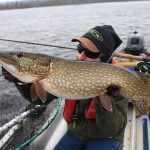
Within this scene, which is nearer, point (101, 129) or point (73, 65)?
point (73, 65)

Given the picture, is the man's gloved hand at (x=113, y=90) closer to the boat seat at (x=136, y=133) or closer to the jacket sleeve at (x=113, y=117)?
the jacket sleeve at (x=113, y=117)

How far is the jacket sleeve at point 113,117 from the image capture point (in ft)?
8.72

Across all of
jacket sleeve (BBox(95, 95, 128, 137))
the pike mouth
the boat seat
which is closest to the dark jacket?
jacket sleeve (BBox(95, 95, 128, 137))

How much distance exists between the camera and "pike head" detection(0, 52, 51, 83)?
7.98ft

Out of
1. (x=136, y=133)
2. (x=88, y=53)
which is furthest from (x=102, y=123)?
(x=136, y=133)

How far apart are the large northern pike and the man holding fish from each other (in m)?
0.23

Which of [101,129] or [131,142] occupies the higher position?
[101,129]

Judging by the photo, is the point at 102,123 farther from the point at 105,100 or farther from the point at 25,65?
the point at 25,65

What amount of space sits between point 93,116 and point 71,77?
530 millimetres

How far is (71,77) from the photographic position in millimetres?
2525

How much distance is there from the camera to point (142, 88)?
2592mm

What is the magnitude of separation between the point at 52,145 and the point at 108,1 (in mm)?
72916

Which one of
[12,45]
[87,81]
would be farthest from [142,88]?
[12,45]

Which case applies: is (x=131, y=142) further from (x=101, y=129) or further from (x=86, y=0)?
(x=86, y=0)
